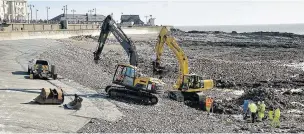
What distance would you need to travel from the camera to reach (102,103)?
2127cm

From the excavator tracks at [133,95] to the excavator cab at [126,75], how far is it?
37 cm

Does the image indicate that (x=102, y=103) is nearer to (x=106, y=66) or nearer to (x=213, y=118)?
(x=213, y=118)

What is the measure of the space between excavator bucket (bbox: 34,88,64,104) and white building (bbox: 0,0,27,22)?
9762 cm

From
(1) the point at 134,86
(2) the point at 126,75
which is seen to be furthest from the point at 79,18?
(1) the point at 134,86

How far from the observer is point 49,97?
19.9 metres

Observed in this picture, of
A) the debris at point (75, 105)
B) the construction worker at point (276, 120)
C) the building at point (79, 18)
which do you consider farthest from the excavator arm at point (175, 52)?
the building at point (79, 18)

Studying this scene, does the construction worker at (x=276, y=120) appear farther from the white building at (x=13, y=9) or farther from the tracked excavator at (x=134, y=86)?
the white building at (x=13, y=9)

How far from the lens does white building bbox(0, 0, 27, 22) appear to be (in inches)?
4491

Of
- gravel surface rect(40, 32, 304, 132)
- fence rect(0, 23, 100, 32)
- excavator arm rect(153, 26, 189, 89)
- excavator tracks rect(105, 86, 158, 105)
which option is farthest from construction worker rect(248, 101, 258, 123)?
fence rect(0, 23, 100, 32)

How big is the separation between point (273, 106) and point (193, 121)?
6.56 meters

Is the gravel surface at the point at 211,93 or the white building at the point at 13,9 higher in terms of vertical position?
the white building at the point at 13,9

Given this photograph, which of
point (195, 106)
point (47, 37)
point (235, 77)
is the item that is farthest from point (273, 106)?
point (47, 37)

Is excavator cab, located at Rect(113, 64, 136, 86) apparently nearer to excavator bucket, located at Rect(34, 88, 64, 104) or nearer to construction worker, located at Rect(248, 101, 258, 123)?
excavator bucket, located at Rect(34, 88, 64, 104)

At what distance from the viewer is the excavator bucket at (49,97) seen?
65.1 feet
